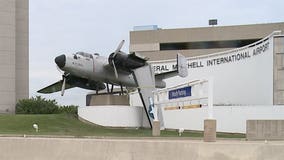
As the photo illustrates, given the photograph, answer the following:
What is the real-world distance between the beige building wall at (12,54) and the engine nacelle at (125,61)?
38312 mm

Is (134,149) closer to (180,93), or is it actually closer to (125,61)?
(180,93)

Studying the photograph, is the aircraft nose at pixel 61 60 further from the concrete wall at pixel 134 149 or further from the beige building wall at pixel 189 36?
the beige building wall at pixel 189 36

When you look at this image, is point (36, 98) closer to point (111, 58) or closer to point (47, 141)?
point (111, 58)

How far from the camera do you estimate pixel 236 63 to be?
44656 mm

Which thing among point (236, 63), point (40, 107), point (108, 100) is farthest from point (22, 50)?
point (108, 100)

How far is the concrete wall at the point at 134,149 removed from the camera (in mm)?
14141

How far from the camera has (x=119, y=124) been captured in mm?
37938

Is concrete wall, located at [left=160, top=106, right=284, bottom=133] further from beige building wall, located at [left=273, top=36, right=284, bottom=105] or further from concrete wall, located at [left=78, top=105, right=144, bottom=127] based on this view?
beige building wall, located at [left=273, top=36, right=284, bottom=105]

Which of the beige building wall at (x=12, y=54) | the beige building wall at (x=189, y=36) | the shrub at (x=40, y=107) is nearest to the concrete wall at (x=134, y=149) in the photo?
the shrub at (x=40, y=107)

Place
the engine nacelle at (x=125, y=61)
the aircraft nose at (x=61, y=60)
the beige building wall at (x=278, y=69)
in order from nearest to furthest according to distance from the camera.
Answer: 1. the beige building wall at (x=278, y=69)
2. the aircraft nose at (x=61, y=60)
3. the engine nacelle at (x=125, y=61)

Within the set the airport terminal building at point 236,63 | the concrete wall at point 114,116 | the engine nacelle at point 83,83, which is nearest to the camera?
the airport terminal building at point 236,63

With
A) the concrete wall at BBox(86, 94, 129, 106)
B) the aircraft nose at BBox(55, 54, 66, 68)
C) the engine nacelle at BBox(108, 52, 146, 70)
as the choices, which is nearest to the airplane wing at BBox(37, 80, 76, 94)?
the concrete wall at BBox(86, 94, 129, 106)

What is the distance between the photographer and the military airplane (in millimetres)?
36688

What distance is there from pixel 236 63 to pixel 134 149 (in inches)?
1213
